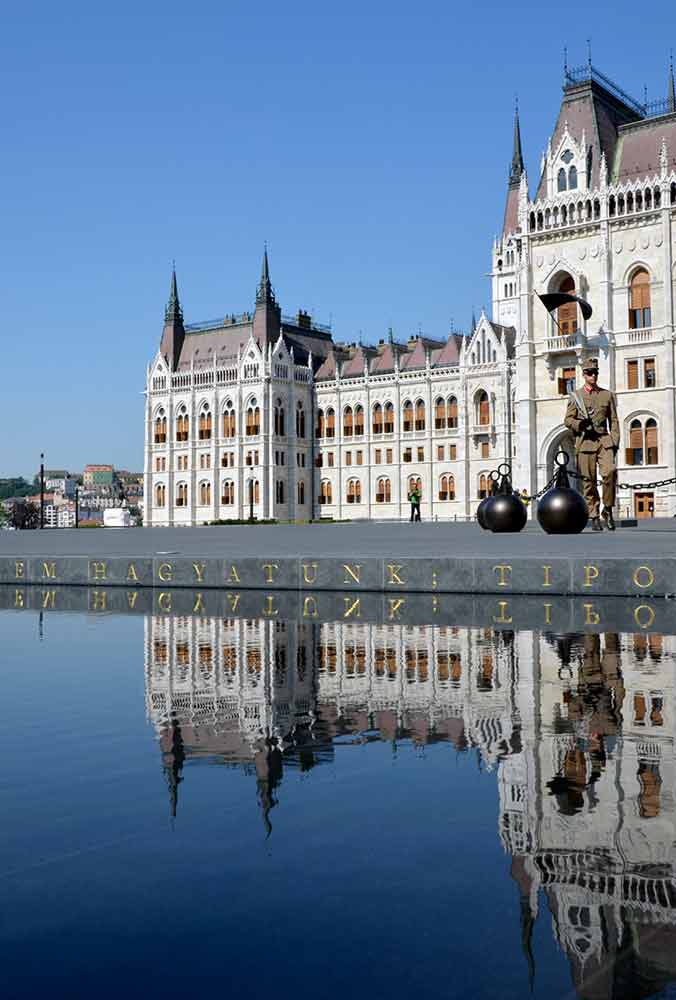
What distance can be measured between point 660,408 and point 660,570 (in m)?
35.7

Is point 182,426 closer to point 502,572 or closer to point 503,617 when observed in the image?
point 502,572

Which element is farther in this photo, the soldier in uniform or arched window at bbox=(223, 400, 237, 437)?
arched window at bbox=(223, 400, 237, 437)

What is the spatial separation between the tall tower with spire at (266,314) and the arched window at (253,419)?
5.79m

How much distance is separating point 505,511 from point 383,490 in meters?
56.4

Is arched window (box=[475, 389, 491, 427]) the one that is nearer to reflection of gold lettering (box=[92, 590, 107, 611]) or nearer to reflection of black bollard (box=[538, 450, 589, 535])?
reflection of black bollard (box=[538, 450, 589, 535])

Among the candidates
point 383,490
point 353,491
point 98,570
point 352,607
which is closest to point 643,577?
point 352,607

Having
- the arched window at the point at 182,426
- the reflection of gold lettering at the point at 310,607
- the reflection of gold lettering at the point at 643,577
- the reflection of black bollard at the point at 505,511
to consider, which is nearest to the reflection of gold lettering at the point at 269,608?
the reflection of gold lettering at the point at 310,607

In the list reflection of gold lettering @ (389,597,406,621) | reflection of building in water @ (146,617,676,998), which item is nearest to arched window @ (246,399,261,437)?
reflection of gold lettering @ (389,597,406,621)

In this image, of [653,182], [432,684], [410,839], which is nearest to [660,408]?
[653,182]

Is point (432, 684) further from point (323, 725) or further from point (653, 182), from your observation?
point (653, 182)

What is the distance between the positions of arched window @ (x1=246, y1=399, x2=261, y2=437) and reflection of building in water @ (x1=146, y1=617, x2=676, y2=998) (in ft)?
243

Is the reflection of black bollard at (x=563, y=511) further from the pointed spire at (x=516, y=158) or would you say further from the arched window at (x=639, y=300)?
the pointed spire at (x=516, y=158)

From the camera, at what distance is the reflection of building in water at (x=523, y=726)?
2.64 m

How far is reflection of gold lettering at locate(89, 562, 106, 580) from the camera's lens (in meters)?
15.1
